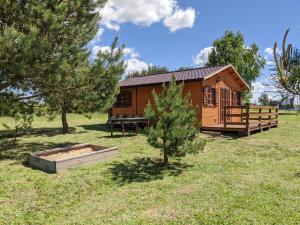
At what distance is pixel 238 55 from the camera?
130 ft

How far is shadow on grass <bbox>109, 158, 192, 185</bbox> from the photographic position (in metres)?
6.69

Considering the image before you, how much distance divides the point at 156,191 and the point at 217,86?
1179 centimetres

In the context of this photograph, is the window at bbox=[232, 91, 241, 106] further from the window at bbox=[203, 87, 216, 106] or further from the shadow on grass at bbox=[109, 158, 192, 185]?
the shadow on grass at bbox=[109, 158, 192, 185]

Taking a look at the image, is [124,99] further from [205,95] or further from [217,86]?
[217,86]

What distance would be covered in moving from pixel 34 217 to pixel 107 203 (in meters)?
1.28

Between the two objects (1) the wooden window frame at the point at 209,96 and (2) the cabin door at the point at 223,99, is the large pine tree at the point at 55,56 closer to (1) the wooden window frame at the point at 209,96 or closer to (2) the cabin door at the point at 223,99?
(1) the wooden window frame at the point at 209,96

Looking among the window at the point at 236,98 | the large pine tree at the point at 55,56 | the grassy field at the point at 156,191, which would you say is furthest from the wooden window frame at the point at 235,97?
the large pine tree at the point at 55,56

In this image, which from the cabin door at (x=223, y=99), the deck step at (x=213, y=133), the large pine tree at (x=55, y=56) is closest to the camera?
the large pine tree at (x=55, y=56)

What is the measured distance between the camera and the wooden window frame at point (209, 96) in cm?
1515

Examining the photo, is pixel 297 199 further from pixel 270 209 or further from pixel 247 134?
pixel 247 134

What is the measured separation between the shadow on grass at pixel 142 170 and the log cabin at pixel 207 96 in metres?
6.40

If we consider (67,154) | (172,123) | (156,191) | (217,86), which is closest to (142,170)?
(172,123)

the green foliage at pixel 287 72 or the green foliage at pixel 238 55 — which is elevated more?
the green foliage at pixel 238 55

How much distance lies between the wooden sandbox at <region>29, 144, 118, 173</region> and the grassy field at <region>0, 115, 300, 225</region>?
0.79ft
